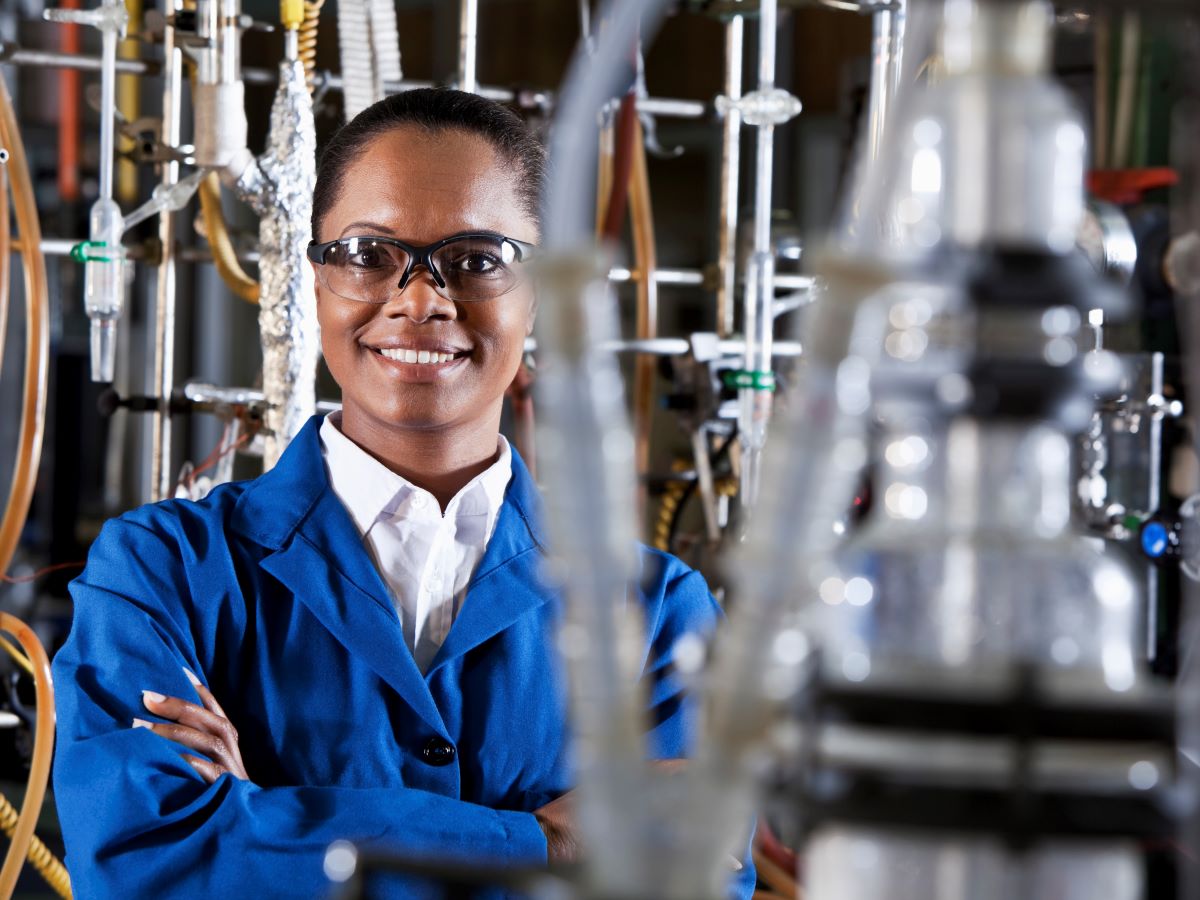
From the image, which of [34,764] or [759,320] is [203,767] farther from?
[759,320]

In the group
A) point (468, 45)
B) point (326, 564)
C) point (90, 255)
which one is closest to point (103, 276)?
point (90, 255)

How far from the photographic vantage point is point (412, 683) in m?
1.47

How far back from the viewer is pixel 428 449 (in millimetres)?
1668

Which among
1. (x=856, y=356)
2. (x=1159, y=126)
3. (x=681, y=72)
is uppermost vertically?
(x=681, y=72)

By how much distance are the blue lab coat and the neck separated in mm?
84

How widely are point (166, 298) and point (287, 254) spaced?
1.22 feet

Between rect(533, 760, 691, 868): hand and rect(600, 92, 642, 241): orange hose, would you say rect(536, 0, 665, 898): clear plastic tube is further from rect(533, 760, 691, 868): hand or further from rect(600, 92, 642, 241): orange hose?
rect(600, 92, 642, 241): orange hose

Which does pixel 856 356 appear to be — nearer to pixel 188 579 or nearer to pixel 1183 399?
pixel 188 579

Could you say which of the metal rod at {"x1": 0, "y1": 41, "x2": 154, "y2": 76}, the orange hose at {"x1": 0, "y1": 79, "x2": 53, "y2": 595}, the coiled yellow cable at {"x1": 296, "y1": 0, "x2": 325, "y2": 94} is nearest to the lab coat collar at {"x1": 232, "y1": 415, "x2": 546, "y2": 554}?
the orange hose at {"x1": 0, "y1": 79, "x2": 53, "y2": 595}

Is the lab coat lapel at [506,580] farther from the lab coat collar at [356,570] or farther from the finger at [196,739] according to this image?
the finger at [196,739]

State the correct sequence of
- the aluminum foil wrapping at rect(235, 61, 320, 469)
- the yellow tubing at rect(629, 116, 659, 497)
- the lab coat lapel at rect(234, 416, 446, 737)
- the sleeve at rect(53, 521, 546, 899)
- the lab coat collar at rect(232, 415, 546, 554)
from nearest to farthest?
the sleeve at rect(53, 521, 546, 899) → the lab coat lapel at rect(234, 416, 446, 737) → the lab coat collar at rect(232, 415, 546, 554) → the aluminum foil wrapping at rect(235, 61, 320, 469) → the yellow tubing at rect(629, 116, 659, 497)

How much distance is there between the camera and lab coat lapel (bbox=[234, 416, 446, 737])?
1.48 meters

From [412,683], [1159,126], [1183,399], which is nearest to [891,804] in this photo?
[412,683]

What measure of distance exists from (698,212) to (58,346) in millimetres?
1772
